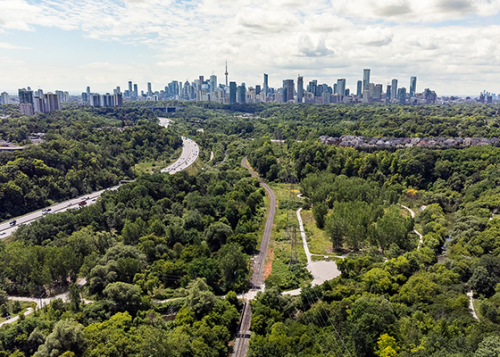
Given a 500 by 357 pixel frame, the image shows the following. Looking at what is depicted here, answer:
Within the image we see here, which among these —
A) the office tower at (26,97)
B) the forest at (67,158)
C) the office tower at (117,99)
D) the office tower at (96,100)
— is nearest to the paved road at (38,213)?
the forest at (67,158)

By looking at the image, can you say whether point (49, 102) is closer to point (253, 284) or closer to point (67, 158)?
point (67, 158)

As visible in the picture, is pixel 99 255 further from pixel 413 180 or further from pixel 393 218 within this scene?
pixel 413 180

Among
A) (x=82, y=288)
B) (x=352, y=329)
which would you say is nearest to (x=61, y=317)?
(x=82, y=288)

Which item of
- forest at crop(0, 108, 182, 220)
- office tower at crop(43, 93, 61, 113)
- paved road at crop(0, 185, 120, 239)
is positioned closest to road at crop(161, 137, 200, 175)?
forest at crop(0, 108, 182, 220)

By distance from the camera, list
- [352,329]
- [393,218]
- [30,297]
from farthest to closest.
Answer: [393,218] < [30,297] < [352,329]

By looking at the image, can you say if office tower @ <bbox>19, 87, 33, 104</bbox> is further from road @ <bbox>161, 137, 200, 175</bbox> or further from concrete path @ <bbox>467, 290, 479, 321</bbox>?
concrete path @ <bbox>467, 290, 479, 321</bbox>
